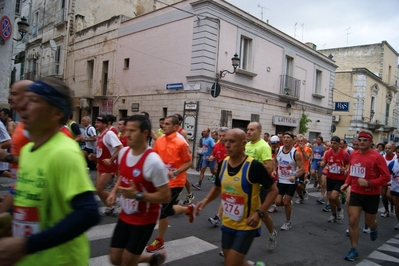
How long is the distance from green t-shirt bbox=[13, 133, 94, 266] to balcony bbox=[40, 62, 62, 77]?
89.3 ft

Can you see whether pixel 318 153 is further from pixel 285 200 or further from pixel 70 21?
pixel 70 21

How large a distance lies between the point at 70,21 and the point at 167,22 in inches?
428

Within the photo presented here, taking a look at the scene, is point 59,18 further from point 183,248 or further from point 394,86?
point 394,86

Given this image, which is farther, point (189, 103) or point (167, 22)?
point (167, 22)

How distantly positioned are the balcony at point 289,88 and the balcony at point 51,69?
1759cm

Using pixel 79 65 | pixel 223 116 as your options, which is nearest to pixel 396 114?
pixel 223 116

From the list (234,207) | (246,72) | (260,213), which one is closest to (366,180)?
(260,213)

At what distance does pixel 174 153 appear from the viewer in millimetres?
5340

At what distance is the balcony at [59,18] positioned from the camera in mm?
25031

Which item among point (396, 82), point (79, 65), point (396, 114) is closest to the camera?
point (79, 65)

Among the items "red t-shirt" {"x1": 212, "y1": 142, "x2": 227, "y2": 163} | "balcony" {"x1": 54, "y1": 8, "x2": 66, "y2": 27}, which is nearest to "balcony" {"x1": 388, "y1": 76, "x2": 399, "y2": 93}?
"balcony" {"x1": 54, "y1": 8, "x2": 66, "y2": 27}

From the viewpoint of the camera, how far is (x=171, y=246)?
5.11 m

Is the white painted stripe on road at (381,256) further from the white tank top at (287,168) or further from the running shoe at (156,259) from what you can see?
the running shoe at (156,259)

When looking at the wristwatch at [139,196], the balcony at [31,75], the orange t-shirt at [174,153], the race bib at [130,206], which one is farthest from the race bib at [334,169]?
the balcony at [31,75]
